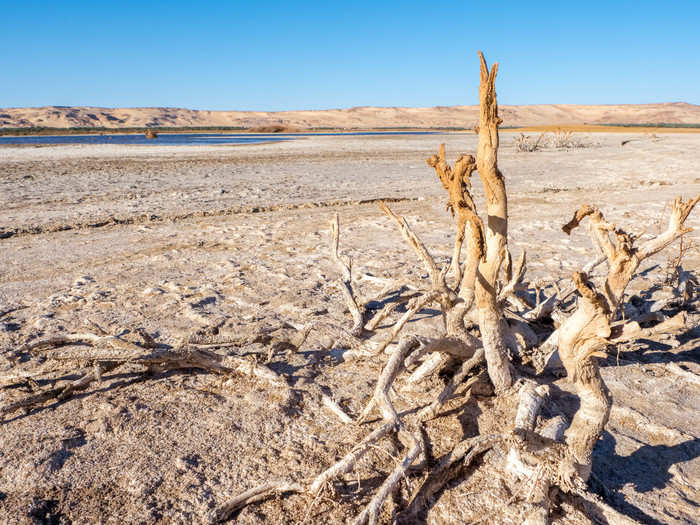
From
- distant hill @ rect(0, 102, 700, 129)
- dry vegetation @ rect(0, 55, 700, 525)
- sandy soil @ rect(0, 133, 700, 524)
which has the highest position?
distant hill @ rect(0, 102, 700, 129)

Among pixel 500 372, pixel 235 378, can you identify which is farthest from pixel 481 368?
pixel 235 378

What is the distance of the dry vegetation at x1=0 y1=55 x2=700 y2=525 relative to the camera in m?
1.68

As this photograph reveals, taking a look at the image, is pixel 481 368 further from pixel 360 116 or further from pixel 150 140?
pixel 360 116

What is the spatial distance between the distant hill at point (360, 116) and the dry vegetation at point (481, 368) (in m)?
86.4

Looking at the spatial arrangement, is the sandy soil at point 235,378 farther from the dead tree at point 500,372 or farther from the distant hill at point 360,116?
the distant hill at point 360,116

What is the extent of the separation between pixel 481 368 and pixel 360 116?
4234 inches

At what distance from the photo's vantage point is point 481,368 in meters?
2.51

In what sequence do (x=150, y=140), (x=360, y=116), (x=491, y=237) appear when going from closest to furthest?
(x=491, y=237) → (x=150, y=140) → (x=360, y=116)

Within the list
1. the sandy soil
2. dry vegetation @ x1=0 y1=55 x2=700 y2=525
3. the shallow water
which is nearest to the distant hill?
the shallow water

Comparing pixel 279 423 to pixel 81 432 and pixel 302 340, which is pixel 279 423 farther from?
pixel 81 432

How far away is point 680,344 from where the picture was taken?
9.90ft

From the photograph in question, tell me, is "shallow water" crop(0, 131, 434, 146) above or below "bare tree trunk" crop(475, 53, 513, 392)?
below

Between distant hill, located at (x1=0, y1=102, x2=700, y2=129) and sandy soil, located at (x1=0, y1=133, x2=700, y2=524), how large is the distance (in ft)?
270

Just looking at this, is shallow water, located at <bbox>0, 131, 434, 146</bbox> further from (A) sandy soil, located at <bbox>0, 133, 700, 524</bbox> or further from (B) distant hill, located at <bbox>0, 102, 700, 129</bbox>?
(B) distant hill, located at <bbox>0, 102, 700, 129</bbox>
